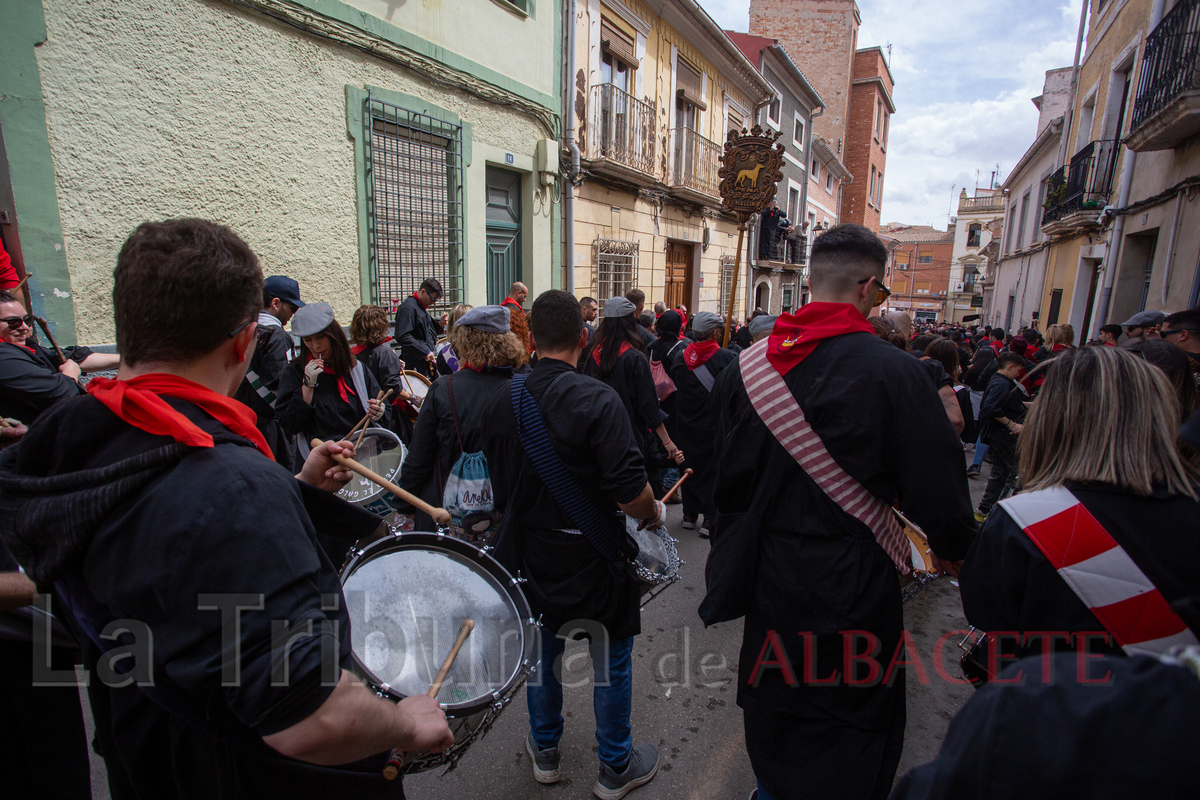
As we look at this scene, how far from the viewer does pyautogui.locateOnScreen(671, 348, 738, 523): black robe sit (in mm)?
4926

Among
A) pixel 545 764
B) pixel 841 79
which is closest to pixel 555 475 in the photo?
pixel 545 764

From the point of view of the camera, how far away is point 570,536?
2205mm

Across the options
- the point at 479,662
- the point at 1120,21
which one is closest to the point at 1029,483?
the point at 479,662

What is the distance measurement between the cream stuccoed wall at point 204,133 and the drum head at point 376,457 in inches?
112

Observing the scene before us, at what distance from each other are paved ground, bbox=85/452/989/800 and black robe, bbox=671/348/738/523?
4.07 ft

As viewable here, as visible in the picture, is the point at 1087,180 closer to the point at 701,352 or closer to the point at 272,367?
the point at 701,352

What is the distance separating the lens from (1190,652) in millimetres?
623

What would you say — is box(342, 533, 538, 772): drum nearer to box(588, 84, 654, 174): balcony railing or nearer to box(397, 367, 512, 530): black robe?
box(397, 367, 512, 530): black robe

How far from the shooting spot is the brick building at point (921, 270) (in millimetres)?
54094

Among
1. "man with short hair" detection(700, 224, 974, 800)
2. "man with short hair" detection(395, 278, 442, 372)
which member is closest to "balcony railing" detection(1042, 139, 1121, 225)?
"man with short hair" detection(395, 278, 442, 372)

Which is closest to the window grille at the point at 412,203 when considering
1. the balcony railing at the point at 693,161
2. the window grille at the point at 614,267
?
the window grille at the point at 614,267

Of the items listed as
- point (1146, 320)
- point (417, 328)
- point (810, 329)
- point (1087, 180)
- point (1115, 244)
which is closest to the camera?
point (810, 329)

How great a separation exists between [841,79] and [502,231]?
24.2m

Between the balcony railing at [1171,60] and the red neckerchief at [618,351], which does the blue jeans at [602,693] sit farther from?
the balcony railing at [1171,60]
